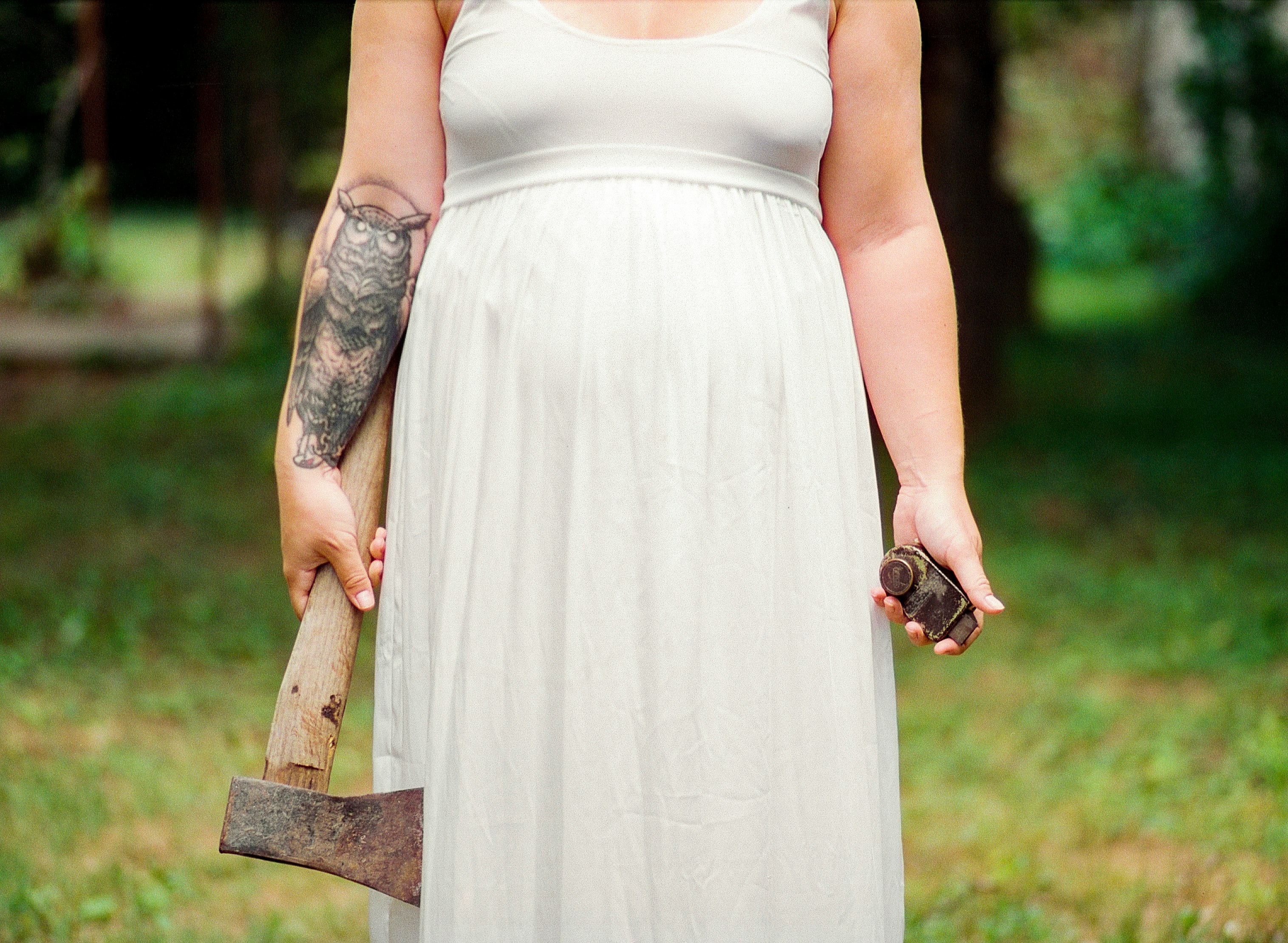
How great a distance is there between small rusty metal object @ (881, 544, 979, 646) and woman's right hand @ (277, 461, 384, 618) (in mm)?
608

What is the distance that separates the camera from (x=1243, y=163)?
51.9 feet

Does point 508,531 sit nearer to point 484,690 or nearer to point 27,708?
point 484,690

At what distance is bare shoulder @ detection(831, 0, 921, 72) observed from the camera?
5.19ft

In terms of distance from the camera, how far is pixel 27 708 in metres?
4.21

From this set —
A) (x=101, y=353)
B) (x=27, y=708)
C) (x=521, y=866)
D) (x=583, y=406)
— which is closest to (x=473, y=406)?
(x=583, y=406)

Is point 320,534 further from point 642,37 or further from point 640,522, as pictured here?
point 642,37

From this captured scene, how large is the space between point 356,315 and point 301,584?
0.33m

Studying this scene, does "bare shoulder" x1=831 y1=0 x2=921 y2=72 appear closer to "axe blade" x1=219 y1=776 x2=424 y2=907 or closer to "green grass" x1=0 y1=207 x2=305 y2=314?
"axe blade" x1=219 y1=776 x2=424 y2=907

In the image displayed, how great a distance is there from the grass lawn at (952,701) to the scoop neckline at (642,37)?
218 cm

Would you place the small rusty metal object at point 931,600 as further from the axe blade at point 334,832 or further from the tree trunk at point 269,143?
the tree trunk at point 269,143

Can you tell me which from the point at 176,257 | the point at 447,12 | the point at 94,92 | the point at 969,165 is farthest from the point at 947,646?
the point at 176,257

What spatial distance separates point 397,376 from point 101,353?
9.84 m

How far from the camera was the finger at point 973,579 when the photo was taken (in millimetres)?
1541

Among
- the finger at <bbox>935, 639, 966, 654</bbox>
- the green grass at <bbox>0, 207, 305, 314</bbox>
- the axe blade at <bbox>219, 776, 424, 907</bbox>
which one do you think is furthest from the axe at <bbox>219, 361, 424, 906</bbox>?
the green grass at <bbox>0, 207, 305, 314</bbox>
